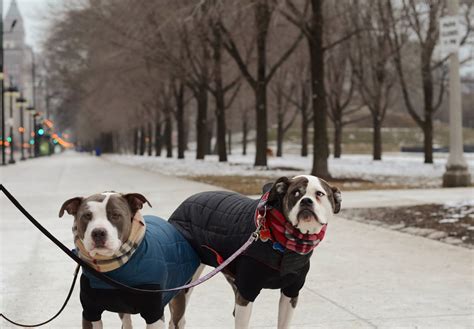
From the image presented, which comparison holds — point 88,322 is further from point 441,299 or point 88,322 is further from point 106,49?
point 106,49

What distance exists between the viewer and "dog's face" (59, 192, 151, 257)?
335cm

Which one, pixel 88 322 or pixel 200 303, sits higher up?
pixel 88 322

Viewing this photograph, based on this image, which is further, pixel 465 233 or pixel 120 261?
pixel 465 233

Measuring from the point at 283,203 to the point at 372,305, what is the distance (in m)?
2.40

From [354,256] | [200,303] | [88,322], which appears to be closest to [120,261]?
[88,322]

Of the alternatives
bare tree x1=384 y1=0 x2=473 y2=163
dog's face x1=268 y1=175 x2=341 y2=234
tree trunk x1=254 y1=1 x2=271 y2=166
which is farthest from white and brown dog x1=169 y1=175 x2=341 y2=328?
bare tree x1=384 y1=0 x2=473 y2=163

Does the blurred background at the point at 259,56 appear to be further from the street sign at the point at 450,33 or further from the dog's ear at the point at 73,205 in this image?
the dog's ear at the point at 73,205

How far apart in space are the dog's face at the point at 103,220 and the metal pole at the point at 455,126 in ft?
52.4

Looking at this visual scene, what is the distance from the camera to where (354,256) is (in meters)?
8.20

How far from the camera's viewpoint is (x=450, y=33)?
58.4 ft

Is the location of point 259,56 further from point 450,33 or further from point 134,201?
point 134,201

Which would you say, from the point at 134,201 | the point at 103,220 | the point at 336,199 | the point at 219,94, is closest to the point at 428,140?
the point at 219,94

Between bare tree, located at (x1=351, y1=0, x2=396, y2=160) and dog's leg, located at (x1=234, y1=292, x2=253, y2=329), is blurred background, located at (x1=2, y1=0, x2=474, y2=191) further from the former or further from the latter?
dog's leg, located at (x1=234, y1=292, x2=253, y2=329)

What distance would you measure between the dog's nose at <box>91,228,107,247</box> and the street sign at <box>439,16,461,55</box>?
52.9 ft
